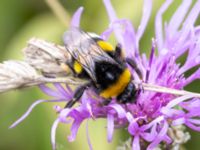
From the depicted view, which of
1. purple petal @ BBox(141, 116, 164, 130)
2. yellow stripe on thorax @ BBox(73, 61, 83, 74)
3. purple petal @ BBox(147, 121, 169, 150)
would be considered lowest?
purple petal @ BBox(147, 121, 169, 150)

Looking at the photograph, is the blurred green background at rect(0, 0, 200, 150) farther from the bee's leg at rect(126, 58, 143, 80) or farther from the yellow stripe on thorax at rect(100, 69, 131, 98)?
the yellow stripe on thorax at rect(100, 69, 131, 98)

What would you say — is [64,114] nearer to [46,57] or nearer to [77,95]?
[77,95]

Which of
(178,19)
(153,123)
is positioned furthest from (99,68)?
(178,19)

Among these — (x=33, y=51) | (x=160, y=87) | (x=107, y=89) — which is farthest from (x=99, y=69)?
(x=33, y=51)

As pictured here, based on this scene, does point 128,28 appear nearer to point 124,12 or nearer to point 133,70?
point 133,70

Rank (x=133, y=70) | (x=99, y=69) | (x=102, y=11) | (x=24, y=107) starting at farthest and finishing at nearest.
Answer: (x=102, y=11) < (x=24, y=107) < (x=133, y=70) < (x=99, y=69)

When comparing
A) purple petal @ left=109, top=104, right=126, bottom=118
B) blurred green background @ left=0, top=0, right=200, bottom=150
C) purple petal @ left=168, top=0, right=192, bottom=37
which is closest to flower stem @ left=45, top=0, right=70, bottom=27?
blurred green background @ left=0, top=0, right=200, bottom=150

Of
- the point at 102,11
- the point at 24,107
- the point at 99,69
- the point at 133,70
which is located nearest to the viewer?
the point at 99,69
